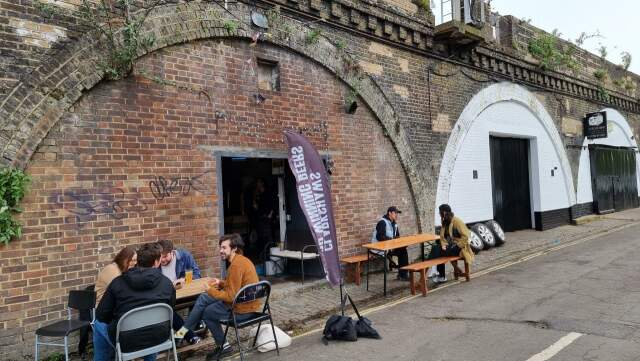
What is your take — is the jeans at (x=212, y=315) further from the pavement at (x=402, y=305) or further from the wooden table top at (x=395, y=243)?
the wooden table top at (x=395, y=243)

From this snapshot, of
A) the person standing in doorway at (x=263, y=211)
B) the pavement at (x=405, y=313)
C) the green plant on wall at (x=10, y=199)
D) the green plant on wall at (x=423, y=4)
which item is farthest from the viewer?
the green plant on wall at (x=423, y=4)

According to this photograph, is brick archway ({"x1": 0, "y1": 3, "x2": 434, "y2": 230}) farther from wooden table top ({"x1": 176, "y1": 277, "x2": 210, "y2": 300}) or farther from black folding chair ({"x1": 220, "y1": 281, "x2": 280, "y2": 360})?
black folding chair ({"x1": 220, "y1": 281, "x2": 280, "y2": 360})

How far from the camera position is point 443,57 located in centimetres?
1146

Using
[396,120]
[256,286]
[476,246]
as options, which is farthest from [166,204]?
[476,246]

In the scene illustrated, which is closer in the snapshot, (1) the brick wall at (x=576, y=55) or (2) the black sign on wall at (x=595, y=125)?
(1) the brick wall at (x=576, y=55)

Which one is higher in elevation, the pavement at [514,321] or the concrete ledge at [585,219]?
the concrete ledge at [585,219]

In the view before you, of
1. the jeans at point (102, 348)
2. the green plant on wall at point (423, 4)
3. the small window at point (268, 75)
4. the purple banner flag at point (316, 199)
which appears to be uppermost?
the green plant on wall at point (423, 4)

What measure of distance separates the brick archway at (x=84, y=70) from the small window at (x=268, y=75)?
0.40 meters

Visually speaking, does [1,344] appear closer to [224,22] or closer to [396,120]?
[224,22]

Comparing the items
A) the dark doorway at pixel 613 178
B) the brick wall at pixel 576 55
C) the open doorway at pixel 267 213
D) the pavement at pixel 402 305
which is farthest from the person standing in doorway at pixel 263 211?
the dark doorway at pixel 613 178

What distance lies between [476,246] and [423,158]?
269cm

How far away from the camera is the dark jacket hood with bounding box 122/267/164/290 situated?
4.16 metres

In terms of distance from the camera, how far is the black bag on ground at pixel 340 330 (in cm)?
544

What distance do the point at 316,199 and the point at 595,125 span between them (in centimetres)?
1539
